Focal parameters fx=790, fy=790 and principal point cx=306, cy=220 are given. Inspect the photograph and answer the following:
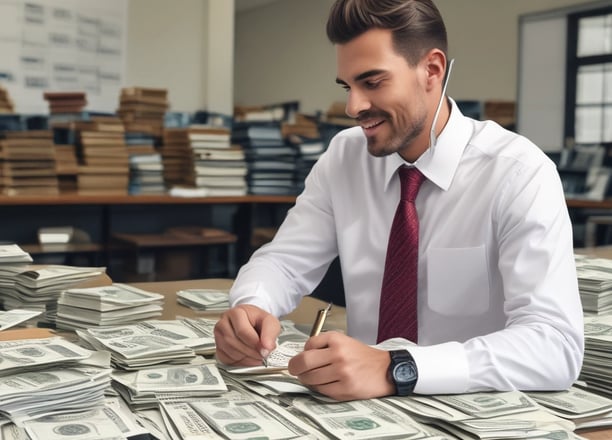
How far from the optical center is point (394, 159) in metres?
1.86

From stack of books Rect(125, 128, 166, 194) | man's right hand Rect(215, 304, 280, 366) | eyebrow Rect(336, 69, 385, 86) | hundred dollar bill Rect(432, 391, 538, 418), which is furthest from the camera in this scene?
stack of books Rect(125, 128, 166, 194)

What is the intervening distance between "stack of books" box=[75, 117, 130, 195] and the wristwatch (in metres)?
3.89

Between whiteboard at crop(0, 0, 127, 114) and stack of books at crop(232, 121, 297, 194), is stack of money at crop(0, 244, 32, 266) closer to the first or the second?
stack of books at crop(232, 121, 297, 194)

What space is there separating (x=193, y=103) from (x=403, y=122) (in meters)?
5.02

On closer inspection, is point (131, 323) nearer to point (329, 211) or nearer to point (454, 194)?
point (329, 211)

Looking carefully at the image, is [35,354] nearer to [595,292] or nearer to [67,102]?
[595,292]

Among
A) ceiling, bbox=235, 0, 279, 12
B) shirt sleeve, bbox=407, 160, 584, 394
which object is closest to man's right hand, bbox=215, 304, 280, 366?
shirt sleeve, bbox=407, 160, 584, 394

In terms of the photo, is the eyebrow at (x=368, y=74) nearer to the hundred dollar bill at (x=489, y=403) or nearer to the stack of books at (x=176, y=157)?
the hundred dollar bill at (x=489, y=403)

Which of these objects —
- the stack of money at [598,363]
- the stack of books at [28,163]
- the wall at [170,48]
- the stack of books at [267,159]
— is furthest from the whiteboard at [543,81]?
the stack of money at [598,363]

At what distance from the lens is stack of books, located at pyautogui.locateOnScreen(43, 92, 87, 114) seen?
5477 millimetres

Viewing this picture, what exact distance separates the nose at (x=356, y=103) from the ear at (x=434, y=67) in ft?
0.56

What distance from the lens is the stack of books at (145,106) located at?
18.1 feet

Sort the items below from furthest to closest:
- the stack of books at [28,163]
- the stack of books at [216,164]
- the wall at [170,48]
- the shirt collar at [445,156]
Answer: the wall at [170,48], the stack of books at [216,164], the stack of books at [28,163], the shirt collar at [445,156]

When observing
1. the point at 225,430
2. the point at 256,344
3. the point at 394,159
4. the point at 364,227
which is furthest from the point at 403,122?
the point at 225,430
